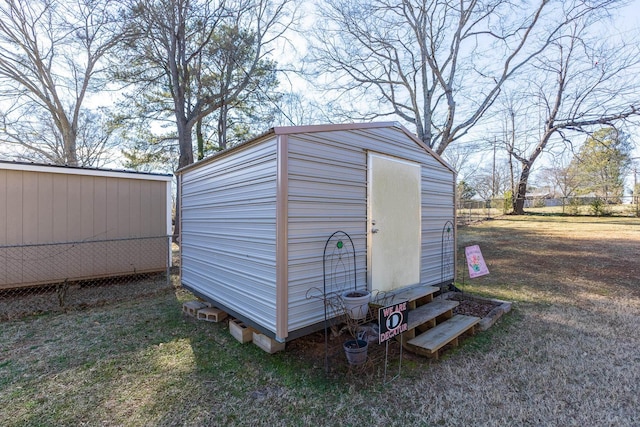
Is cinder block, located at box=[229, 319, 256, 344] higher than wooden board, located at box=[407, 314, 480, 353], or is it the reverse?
wooden board, located at box=[407, 314, 480, 353]

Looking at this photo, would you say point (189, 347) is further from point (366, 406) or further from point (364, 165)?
point (364, 165)

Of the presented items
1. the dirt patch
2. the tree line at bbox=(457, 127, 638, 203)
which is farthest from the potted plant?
the tree line at bbox=(457, 127, 638, 203)

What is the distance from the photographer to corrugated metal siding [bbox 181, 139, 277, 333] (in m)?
2.70

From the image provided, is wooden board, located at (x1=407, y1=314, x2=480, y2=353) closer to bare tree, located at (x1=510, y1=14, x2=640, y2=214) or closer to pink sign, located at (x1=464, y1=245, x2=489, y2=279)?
pink sign, located at (x1=464, y1=245, x2=489, y2=279)

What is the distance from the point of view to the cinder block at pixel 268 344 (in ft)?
8.96

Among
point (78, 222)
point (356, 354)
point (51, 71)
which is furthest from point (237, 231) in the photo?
point (51, 71)

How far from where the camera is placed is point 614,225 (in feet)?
40.4

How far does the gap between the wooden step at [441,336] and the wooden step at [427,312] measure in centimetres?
11

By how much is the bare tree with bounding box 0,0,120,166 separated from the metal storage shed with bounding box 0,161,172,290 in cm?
573

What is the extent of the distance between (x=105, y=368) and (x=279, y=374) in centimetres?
155

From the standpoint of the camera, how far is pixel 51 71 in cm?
1092

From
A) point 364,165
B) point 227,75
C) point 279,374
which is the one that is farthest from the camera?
point 227,75

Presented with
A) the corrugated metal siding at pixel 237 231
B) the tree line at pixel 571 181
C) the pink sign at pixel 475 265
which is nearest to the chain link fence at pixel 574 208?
the tree line at pixel 571 181

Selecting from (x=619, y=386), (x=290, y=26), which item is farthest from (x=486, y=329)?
(x=290, y=26)
